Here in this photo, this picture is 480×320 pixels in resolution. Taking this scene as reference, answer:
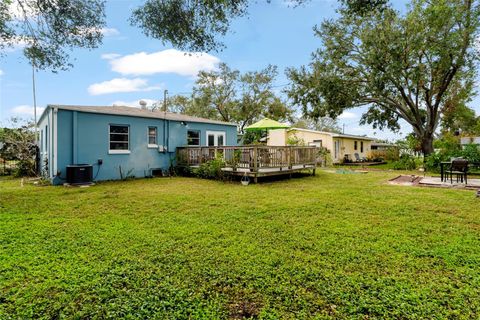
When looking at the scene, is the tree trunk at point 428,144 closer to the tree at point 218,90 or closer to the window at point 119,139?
the tree at point 218,90

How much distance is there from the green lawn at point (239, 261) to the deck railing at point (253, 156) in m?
4.16

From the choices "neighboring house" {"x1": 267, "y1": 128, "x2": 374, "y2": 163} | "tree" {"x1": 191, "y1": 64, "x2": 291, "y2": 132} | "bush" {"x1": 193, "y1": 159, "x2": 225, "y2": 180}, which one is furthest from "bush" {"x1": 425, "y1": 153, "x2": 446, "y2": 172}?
"tree" {"x1": 191, "y1": 64, "x2": 291, "y2": 132}

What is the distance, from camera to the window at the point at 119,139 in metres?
11.1

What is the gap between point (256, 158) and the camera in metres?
9.73

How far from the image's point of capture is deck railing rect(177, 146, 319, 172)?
999 cm

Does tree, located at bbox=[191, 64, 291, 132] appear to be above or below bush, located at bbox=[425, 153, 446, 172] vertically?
above

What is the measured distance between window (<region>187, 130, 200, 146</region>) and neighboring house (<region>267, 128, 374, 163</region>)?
933 centimetres

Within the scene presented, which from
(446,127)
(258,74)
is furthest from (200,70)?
(446,127)

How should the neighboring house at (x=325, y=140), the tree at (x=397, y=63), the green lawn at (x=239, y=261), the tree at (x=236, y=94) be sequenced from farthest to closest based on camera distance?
the tree at (x=236, y=94) → the neighboring house at (x=325, y=140) → the tree at (x=397, y=63) → the green lawn at (x=239, y=261)

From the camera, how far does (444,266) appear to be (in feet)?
9.92

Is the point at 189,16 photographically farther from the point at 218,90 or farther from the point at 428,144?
the point at 218,90

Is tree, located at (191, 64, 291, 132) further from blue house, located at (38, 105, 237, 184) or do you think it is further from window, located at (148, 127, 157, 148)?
window, located at (148, 127, 157, 148)

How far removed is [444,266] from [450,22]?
1725 cm

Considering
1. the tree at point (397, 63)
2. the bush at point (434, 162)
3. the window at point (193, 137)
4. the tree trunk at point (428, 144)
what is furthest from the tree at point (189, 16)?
the tree trunk at point (428, 144)
